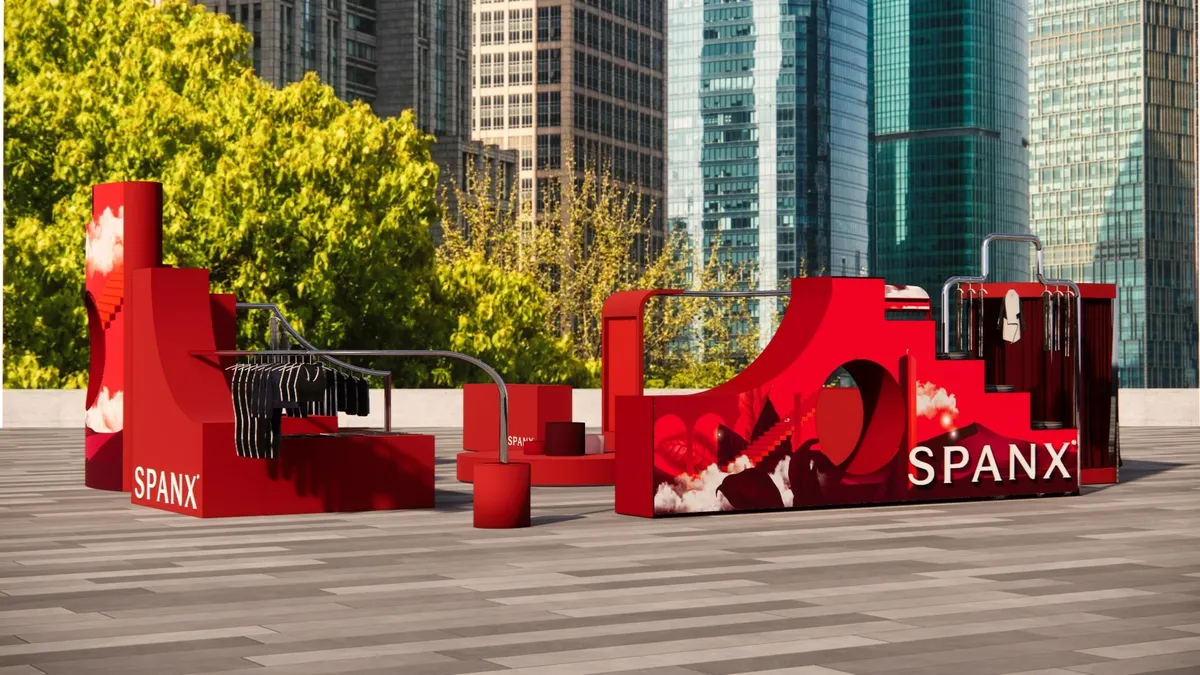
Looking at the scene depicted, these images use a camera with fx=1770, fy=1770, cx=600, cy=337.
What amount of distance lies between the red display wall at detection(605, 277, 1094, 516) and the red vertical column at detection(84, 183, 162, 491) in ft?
22.1

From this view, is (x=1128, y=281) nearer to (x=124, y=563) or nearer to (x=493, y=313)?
(x=493, y=313)

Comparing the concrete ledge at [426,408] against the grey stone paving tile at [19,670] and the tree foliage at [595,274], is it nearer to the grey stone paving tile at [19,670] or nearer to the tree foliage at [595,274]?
the tree foliage at [595,274]

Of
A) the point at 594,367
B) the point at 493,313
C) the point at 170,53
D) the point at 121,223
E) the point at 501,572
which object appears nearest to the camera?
the point at 501,572

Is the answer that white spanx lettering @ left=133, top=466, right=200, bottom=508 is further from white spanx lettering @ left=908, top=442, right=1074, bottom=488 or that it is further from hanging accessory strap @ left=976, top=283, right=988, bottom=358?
hanging accessory strap @ left=976, top=283, right=988, bottom=358

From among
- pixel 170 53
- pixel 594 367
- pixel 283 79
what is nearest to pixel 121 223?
pixel 170 53

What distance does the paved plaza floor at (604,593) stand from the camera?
9.66 metres

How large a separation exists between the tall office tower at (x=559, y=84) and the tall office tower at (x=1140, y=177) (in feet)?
161

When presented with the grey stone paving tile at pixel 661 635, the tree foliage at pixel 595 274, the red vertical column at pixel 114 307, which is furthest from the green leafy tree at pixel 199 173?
the grey stone paving tile at pixel 661 635

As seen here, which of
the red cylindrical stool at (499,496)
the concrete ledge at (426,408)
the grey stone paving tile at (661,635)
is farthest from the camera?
the concrete ledge at (426,408)

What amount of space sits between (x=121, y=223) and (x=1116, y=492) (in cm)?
1341

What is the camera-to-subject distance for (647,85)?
7495 inches

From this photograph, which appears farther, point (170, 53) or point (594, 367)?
point (594, 367)

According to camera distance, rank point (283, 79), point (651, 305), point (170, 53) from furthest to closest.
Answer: point (283, 79), point (651, 305), point (170, 53)

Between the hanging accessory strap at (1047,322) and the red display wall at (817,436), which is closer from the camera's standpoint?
the red display wall at (817,436)
